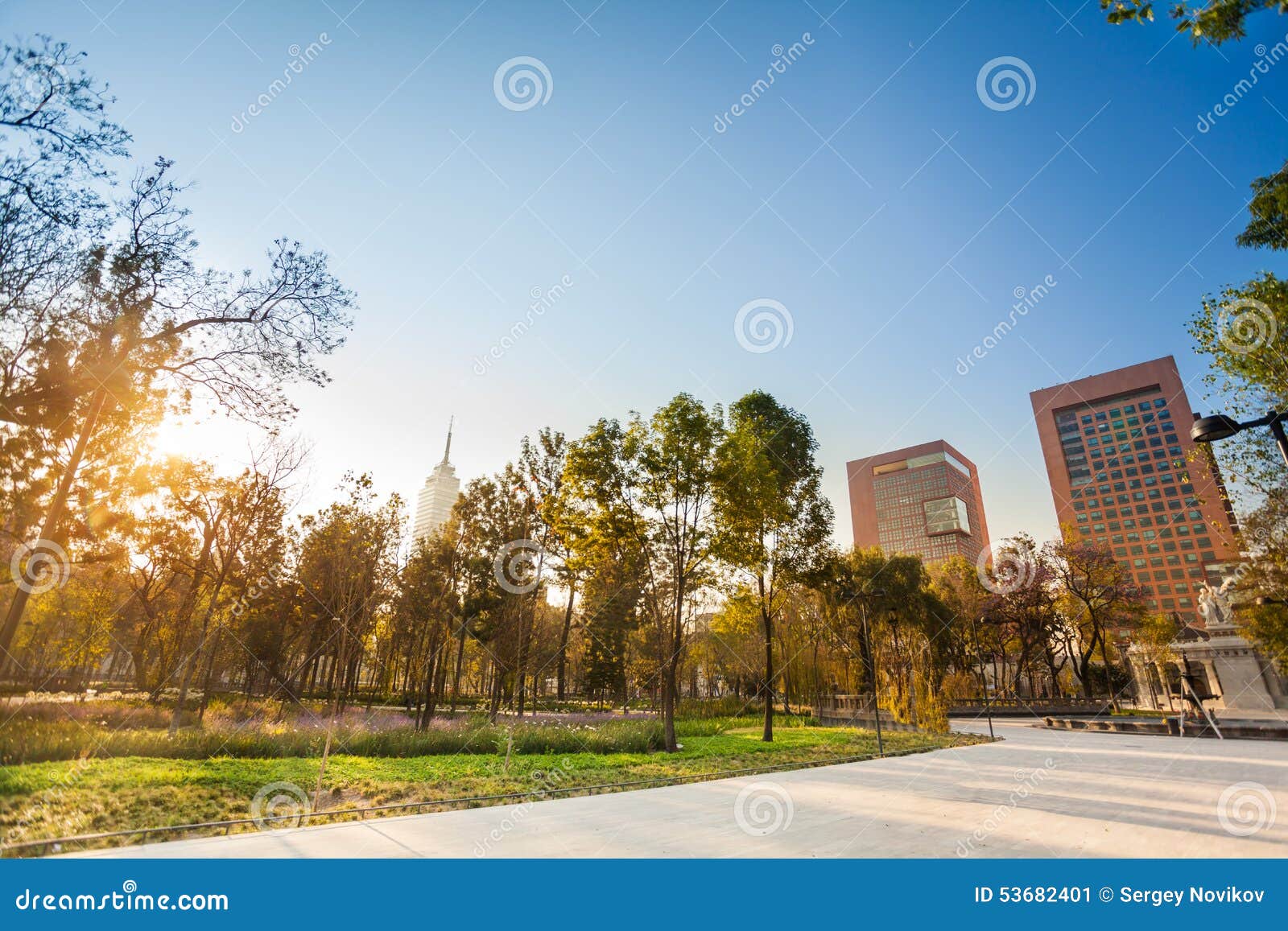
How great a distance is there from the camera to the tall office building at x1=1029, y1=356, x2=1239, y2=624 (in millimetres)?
94688

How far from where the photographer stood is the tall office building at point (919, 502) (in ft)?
420

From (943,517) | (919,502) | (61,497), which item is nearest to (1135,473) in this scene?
(943,517)

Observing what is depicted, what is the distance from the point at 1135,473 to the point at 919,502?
41.6m

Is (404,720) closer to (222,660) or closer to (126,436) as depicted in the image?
(126,436)

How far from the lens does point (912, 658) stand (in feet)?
76.3

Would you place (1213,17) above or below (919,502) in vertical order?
below

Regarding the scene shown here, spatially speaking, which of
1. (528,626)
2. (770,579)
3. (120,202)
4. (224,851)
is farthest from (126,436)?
(770,579)

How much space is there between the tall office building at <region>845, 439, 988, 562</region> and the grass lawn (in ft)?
418

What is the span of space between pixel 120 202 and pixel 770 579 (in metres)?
21.7

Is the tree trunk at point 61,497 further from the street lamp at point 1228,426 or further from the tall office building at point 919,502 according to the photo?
the tall office building at point 919,502

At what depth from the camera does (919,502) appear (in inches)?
5276

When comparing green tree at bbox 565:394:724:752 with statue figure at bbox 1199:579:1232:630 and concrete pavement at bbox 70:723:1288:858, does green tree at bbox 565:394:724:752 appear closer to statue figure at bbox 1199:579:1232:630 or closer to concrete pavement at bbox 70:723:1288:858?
concrete pavement at bbox 70:723:1288:858

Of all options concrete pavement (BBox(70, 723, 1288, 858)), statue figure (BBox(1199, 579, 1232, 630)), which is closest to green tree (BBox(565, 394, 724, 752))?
concrete pavement (BBox(70, 723, 1288, 858))

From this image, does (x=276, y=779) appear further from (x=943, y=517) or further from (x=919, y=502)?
(x=919, y=502)
